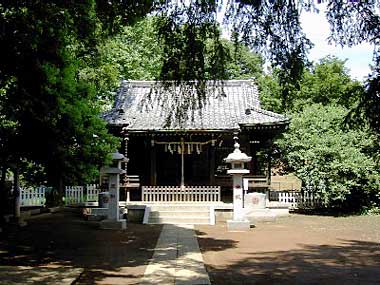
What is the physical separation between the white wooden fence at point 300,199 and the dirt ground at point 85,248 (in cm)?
751

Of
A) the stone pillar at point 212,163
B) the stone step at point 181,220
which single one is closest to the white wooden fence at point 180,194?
the stone pillar at point 212,163

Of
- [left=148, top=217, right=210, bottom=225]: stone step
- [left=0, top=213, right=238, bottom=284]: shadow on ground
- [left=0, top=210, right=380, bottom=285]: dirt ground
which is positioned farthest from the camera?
[left=148, top=217, right=210, bottom=225]: stone step

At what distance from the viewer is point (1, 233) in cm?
1290

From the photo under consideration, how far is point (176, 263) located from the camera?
31.4ft

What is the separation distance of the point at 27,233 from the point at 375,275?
911cm

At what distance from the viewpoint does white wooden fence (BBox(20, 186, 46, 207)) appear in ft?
66.8

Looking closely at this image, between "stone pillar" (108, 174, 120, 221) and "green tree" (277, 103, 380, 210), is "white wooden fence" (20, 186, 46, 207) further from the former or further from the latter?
"green tree" (277, 103, 380, 210)

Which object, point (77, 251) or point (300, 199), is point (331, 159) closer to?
point (300, 199)

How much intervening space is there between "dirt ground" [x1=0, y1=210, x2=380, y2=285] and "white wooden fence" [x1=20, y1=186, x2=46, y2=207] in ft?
11.6

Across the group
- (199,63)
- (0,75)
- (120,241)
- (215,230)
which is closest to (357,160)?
(215,230)

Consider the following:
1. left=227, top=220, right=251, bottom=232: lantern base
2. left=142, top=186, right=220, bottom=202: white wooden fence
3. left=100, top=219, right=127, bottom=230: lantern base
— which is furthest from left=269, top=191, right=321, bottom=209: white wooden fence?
left=100, top=219, right=127, bottom=230: lantern base

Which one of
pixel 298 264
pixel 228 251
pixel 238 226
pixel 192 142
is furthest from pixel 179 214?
pixel 298 264

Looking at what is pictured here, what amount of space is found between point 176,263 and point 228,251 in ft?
7.07

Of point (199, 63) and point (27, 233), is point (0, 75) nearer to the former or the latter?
point (27, 233)
